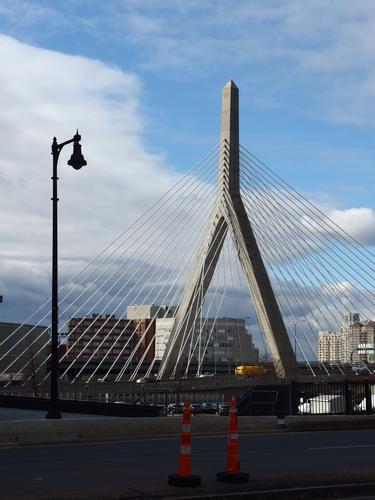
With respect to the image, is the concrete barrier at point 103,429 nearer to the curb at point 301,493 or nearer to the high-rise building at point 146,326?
the curb at point 301,493

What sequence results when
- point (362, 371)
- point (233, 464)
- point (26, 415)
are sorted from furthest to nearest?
point (362, 371) → point (26, 415) → point (233, 464)

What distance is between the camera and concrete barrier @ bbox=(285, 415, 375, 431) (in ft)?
77.6

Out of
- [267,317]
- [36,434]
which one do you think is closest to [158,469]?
[36,434]

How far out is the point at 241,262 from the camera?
50562 mm

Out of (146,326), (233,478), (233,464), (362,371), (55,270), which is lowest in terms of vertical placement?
(233,478)

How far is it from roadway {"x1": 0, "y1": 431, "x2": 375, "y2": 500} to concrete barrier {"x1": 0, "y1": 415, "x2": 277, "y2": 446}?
596mm

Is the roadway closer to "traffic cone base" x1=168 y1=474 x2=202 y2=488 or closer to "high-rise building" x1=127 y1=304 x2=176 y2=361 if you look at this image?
"traffic cone base" x1=168 y1=474 x2=202 y2=488

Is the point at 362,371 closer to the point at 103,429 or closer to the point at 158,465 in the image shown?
the point at 103,429

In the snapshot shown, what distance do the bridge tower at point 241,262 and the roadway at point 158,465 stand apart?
97.3 feet

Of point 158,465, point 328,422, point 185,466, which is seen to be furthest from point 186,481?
point 328,422

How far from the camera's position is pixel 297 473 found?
12.7 metres

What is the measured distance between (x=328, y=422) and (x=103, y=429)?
813cm

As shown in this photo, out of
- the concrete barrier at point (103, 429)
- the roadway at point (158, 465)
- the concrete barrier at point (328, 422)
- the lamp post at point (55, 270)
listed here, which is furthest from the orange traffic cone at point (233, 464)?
the concrete barrier at point (328, 422)

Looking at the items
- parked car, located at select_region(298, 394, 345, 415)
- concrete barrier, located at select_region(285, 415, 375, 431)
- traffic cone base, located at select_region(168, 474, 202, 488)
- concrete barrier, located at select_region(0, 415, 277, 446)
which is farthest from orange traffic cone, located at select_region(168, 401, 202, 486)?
parked car, located at select_region(298, 394, 345, 415)
